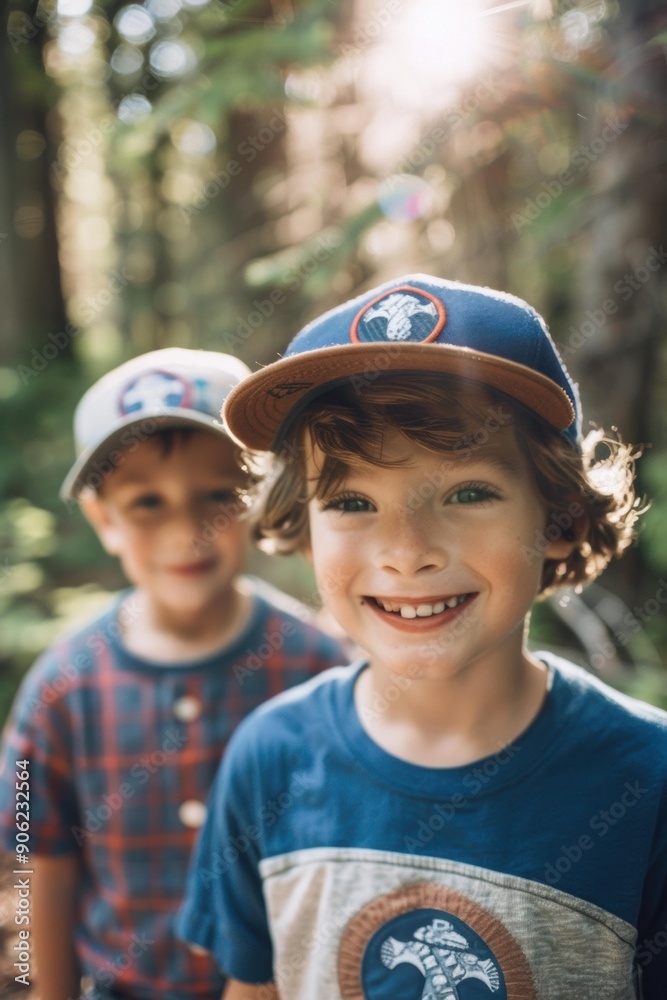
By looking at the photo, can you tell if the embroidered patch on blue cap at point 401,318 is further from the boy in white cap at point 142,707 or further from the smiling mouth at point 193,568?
the smiling mouth at point 193,568

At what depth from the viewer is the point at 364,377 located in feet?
4.79

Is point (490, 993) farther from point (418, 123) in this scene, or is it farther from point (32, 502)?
point (32, 502)

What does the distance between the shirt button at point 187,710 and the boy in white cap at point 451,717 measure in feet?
2.10

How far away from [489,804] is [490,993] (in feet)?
0.99

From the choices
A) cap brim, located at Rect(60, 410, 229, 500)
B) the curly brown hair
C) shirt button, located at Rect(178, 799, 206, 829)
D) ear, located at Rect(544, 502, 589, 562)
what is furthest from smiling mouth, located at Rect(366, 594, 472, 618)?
shirt button, located at Rect(178, 799, 206, 829)

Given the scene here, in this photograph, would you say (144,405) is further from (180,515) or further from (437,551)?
(437,551)

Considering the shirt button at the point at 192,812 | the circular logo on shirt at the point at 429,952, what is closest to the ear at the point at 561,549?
the circular logo on shirt at the point at 429,952

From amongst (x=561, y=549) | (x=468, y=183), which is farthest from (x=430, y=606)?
(x=468, y=183)

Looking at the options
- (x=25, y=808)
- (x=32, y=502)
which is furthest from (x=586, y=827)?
(x=32, y=502)

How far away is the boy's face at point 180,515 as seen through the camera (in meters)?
2.19

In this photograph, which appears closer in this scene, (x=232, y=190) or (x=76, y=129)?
(x=232, y=190)

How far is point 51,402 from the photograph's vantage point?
25.8 feet

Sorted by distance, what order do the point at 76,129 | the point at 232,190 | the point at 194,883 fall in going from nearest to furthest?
the point at 194,883, the point at 232,190, the point at 76,129

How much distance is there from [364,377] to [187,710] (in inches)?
46.7
